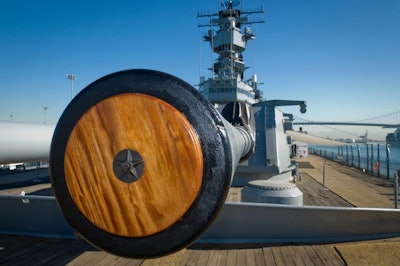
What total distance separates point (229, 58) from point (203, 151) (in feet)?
97.6

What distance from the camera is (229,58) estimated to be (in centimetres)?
2905

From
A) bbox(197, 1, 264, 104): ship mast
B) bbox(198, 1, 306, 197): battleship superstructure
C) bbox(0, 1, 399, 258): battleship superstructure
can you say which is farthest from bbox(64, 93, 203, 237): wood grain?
bbox(197, 1, 264, 104): ship mast

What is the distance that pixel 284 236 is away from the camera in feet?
13.9

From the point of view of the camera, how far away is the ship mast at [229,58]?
1054 inches

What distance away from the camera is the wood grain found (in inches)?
26.1

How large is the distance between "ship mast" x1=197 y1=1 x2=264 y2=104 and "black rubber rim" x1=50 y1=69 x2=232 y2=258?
25242mm

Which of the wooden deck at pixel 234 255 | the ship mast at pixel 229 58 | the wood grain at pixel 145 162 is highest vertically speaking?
the ship mast at pixel 229 58

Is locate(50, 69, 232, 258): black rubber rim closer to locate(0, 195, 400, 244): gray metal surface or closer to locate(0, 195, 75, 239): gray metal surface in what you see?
locate(0, 195, 400, 244): gray metal surface

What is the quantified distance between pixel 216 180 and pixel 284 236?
162 inches

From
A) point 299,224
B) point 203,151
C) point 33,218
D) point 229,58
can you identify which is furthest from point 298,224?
point 229,58

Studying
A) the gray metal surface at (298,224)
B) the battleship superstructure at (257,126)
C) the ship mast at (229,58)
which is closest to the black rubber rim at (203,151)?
the battleship superstructure at (257,126)

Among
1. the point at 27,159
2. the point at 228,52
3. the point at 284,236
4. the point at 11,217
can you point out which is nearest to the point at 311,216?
the point at 284,236

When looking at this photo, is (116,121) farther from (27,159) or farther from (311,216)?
(311,216)

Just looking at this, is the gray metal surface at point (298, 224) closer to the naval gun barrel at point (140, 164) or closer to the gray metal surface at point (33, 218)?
the gray metal surface at point (33, 218)
